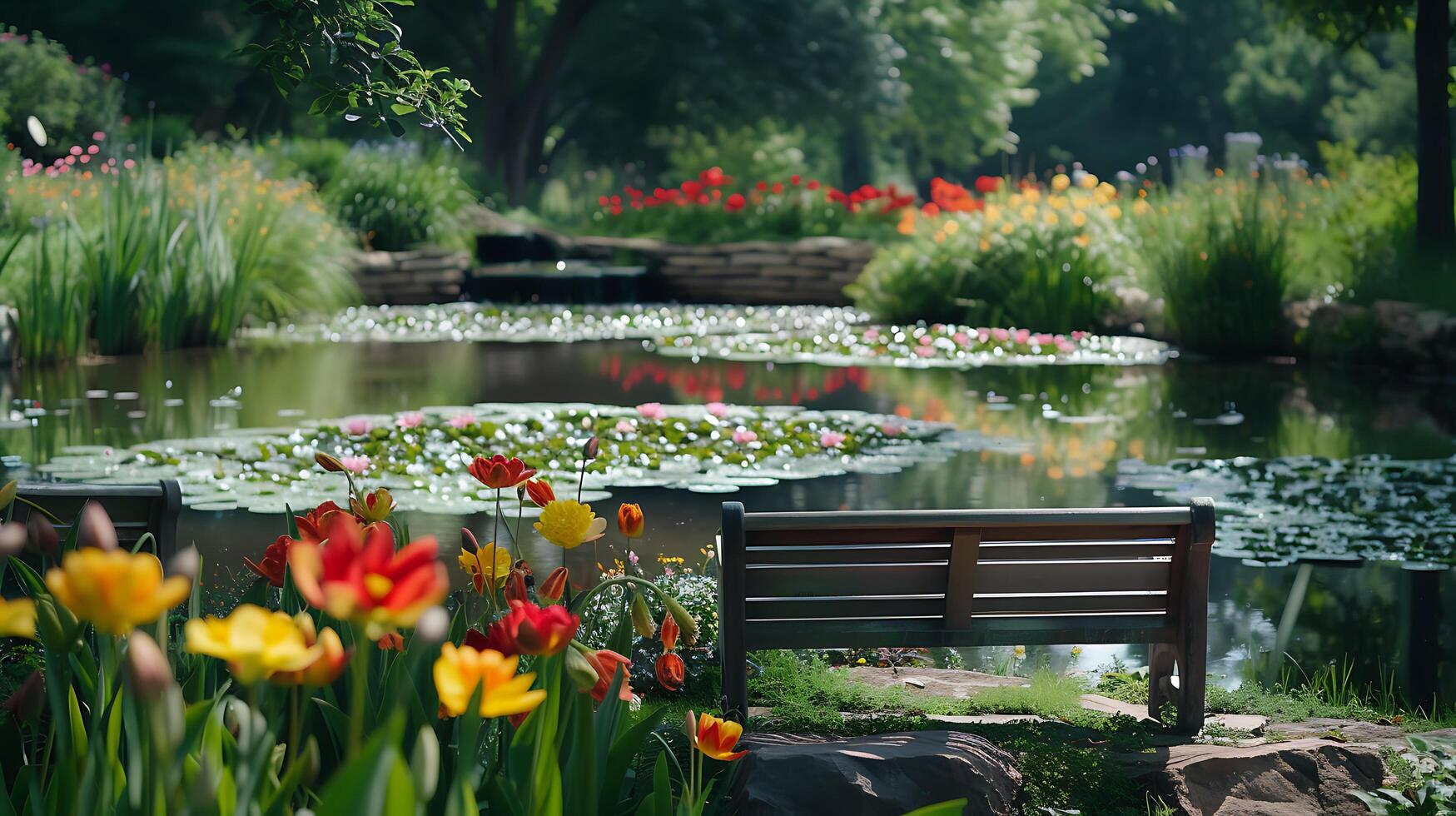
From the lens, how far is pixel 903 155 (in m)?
49.2

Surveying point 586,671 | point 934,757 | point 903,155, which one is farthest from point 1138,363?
point 903,155

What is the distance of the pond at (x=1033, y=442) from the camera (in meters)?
5.75

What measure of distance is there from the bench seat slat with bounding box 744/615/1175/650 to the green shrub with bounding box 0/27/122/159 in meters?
18.6

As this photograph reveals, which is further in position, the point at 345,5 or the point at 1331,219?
the point at 1331,219

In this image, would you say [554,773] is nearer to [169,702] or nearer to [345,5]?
[169,702]

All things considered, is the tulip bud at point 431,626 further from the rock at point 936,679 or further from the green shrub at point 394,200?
the green shrub at point 394,200

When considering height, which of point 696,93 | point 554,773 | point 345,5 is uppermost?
point 696,93

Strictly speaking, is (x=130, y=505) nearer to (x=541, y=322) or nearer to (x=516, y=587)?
(x=516, y=587)

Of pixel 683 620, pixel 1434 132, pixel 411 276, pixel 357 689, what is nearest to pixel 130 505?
pixel 683 620

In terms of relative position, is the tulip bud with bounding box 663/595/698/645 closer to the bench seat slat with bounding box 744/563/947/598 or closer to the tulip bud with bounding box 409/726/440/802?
the tulip bud with bounding box 409/726/440/802

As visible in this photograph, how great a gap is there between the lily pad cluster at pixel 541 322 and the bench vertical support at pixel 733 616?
1195cm

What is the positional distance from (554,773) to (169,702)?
25.1 inches

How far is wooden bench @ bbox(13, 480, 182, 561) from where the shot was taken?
367 cm

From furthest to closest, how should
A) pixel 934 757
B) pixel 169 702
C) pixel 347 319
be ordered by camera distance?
pixel 347 319
pixel 934 757
pixel 169 702
